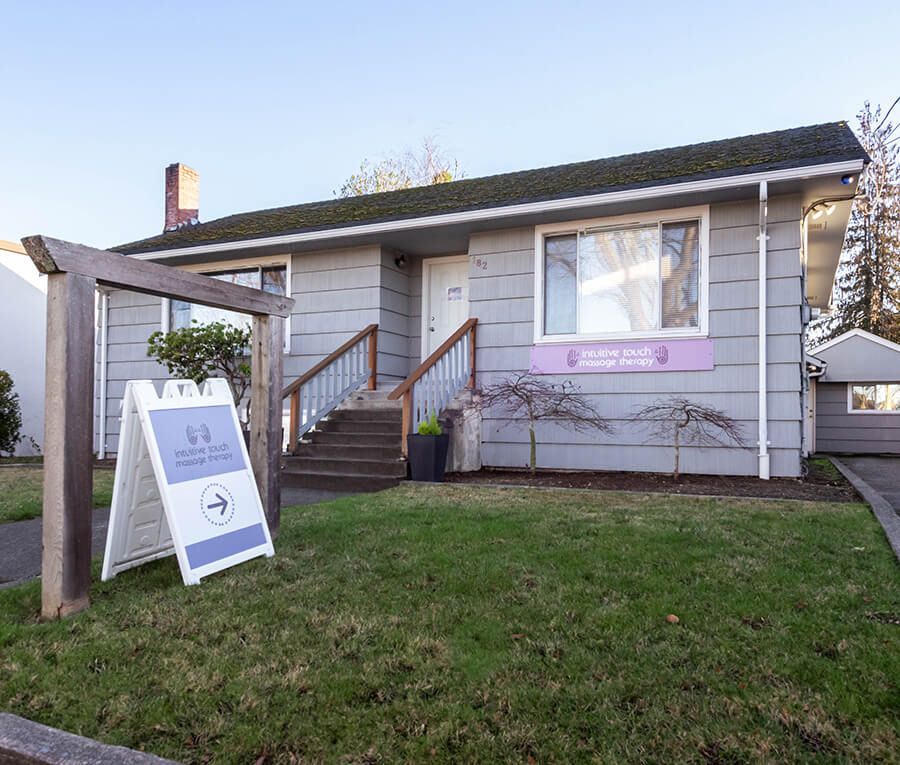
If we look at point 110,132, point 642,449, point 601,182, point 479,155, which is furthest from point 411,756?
point 479,155

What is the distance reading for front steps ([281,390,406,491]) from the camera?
23.2 feet

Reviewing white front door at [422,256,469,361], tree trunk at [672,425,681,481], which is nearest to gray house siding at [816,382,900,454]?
tree trunk at [672,425,681,481]

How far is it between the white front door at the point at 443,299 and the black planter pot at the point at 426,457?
3.12 meters

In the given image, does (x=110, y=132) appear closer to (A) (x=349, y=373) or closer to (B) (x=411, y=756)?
(A) (x=349, y=373)

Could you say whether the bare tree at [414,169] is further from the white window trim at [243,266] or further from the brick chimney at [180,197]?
the white window trim at [243,266]

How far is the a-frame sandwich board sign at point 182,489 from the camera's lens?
3352 millimetres

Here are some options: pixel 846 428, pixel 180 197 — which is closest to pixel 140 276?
pixel 180 197

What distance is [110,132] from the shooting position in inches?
642

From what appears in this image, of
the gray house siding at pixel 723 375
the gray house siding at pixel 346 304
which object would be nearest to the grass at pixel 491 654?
the gray house siding at pixel 723 375

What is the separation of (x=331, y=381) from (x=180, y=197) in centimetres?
702

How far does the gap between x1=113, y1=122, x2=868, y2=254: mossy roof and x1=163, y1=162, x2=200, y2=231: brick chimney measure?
4.18ft

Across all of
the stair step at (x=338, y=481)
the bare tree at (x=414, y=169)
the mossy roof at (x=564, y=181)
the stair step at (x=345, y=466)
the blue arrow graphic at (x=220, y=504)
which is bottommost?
the stair step at (x=338, y=481)

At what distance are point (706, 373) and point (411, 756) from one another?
21.3 feet

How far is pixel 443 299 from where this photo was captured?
995 cm
